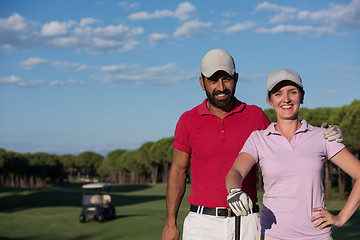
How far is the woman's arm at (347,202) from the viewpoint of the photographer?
11.6 ft

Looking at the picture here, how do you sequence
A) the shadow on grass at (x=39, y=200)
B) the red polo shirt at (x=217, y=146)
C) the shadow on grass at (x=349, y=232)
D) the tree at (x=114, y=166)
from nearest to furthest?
the red polo shirt at (x=217, y=146) → the shadow on grass at (x=349, y=232) → the shadow on grass at (x=39, y=200) → the tree at (x=114, y=166)

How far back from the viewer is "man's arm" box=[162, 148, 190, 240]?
5.44m

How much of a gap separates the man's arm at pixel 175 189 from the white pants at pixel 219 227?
49 centimetres

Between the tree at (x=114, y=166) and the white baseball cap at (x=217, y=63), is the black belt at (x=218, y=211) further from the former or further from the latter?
the tree at (x=114, y=166)

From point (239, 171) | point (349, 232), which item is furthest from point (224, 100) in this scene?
point (349, 232)

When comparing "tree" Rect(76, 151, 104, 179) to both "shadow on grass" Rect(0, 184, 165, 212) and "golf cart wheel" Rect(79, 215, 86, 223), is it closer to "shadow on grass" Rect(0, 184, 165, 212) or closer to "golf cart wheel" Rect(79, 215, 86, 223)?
"shadow on grass" Rect(0, 184, 165, 212)

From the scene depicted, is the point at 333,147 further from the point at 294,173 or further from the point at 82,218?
the point at 82,218

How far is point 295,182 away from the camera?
12.0 feet

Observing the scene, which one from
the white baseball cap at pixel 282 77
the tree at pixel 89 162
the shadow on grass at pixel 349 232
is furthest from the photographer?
the tree at pixel 89 162

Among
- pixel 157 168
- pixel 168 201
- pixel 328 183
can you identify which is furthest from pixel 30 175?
pixel 168 201

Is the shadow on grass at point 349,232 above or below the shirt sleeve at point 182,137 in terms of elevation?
below

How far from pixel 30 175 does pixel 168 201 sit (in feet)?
360

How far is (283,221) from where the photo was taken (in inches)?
145

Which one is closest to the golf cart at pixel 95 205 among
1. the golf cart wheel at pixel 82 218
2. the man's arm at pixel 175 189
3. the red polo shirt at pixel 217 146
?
the golf cart wheel at pixel 82 218
